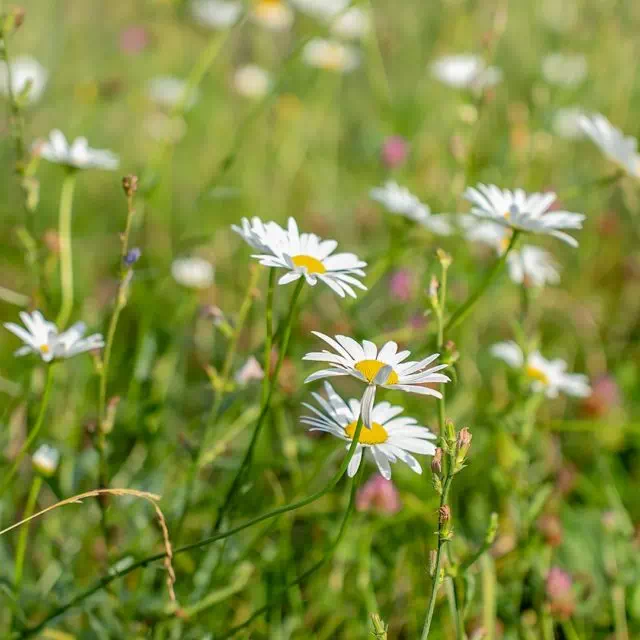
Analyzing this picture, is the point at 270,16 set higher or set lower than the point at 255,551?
higher

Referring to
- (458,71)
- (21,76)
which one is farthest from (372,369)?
(21,76)

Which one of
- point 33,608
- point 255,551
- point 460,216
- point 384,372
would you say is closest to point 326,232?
point 460,216

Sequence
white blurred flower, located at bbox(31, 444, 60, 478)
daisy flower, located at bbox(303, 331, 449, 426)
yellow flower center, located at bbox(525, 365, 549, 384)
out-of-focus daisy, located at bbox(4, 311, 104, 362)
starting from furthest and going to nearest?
yellow flower center, located at bbox(525, 365, 549, 384) < white blurred flower, located at bbox(31, 444, 60, 478) < out-of-focus daisy, located at bbox(4, 311, 104, 362) < daisy flower, located at bbox(303, 331, 449, 426)

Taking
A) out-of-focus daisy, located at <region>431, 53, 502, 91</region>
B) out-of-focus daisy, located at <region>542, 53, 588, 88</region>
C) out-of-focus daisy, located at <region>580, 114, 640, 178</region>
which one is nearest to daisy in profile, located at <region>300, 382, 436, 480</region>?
out-of-focus daisy, located at <region>580, 114, 640, 178</region>

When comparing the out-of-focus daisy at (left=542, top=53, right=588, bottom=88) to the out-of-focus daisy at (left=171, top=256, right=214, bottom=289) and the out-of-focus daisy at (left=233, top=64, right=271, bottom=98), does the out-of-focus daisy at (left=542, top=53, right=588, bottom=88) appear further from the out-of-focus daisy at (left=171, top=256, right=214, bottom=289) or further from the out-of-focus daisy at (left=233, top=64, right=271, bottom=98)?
the out-of-focus daisy at (left=171, top=256, right=214, bottom=289)

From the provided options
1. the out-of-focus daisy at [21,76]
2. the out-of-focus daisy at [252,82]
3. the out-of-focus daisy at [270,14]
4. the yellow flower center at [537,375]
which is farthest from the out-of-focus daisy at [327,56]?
the yellow flower center at [537,375]

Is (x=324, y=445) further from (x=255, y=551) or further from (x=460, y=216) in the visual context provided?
(x=460, y=216)

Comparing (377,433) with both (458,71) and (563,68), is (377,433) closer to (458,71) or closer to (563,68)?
(458,71)
